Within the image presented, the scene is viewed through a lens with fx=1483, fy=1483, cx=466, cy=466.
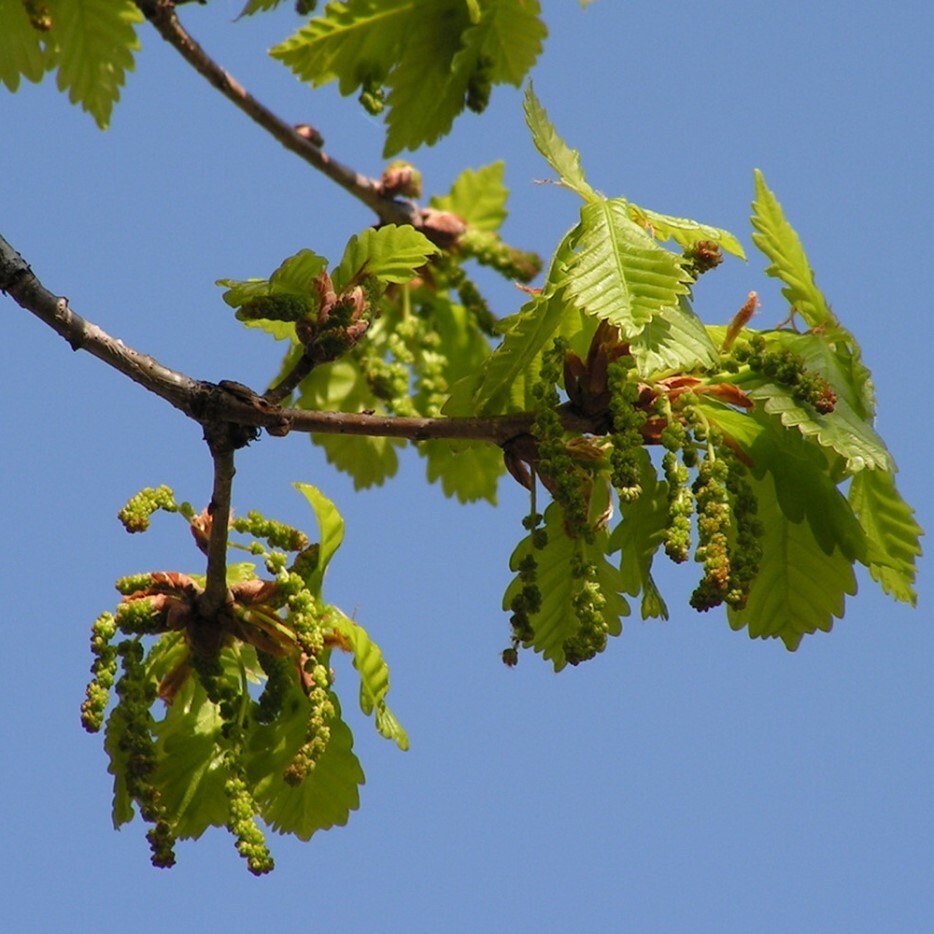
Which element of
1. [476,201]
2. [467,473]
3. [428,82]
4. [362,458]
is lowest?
[467,473]

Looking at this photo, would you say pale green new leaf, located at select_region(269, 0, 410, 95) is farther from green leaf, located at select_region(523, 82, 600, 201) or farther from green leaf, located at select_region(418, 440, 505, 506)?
green leaf, located at select_region(523, 82, 600, 201)

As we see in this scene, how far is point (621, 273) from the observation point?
2.43m

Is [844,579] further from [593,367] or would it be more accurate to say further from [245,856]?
[245,856]

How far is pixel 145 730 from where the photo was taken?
8.64 feet

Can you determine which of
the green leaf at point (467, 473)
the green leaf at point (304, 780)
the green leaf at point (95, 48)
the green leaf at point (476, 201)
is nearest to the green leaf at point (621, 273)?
the green leaf at point (304, 780)

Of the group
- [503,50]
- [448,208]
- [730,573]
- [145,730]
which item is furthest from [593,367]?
[448,208]

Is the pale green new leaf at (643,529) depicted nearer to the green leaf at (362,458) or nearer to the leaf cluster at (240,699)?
the leaf cluster at (240,699)

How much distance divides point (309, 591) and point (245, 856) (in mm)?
493

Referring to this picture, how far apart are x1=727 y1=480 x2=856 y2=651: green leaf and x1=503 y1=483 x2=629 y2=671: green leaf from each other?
A: 0.81ft

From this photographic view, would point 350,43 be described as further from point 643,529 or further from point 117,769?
point 117,769

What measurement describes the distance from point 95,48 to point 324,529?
1553 mm

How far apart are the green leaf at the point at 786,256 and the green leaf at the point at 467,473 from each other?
1905mm

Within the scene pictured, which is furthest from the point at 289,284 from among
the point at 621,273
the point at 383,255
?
the point at 621,273

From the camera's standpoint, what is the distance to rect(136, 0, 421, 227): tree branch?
3545 millimetres
